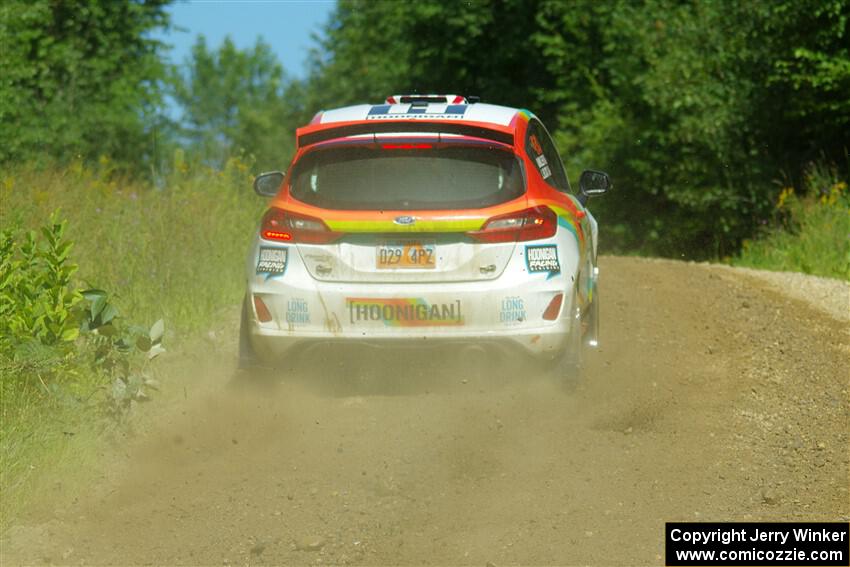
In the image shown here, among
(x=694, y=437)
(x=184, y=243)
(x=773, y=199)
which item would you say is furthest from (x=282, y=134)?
(x=694, y=437)

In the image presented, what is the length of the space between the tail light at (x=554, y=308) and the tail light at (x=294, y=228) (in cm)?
132

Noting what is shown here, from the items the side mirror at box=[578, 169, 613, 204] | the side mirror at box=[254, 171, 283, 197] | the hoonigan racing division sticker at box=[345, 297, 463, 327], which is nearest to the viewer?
the hoonigan racing division sticker at box=[345, 297, 463, 327]

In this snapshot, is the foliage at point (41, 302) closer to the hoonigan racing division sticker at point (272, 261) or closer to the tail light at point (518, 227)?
the hoonigan racing division sticker at point (272, 261)

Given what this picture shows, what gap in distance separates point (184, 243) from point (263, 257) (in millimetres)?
4727

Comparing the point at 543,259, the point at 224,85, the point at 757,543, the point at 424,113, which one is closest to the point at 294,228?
the point at 424,113

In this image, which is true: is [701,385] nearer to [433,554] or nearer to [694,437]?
[694,437]

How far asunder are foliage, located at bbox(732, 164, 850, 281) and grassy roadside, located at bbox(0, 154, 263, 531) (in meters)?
6.96

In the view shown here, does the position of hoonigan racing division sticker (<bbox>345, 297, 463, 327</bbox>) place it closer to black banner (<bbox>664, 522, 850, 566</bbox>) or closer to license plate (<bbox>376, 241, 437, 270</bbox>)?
license plate (<bbox>376, 241, 437, 270</bbox>)

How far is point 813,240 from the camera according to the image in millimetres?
17328

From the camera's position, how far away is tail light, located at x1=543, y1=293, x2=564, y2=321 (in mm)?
7918

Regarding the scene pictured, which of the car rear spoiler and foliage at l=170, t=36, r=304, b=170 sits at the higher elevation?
the car rear spoiler

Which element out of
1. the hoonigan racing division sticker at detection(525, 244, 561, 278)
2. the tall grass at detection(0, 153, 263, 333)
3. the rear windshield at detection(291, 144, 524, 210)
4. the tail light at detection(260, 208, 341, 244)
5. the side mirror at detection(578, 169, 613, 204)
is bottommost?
the tall grass at detection(0, 153, 263, 333)

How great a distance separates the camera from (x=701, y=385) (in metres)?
9.17

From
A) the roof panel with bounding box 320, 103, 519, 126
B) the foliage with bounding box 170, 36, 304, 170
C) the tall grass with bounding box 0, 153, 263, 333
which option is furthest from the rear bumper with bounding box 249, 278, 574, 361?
the foliage with bounding box 170, 36, 304, 170
